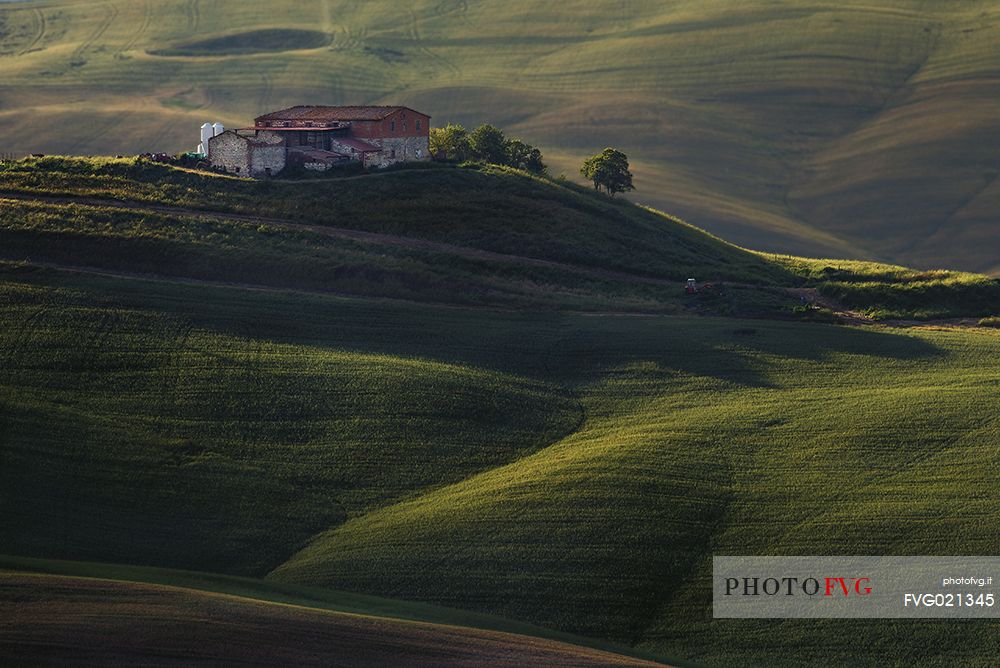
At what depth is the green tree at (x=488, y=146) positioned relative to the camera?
94250mm

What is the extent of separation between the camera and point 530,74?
633 ft

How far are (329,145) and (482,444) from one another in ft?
141

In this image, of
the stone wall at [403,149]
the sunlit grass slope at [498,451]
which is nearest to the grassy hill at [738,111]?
the stone wall at [403,149]

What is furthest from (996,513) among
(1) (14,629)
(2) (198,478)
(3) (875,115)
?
(3) (875,115)

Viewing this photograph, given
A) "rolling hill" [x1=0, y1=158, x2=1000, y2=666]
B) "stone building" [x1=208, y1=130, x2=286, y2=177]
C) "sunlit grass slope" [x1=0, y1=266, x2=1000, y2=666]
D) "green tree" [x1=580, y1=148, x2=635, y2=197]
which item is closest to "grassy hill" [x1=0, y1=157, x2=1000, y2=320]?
"rolling hill" [x1=0, y1=158, x2=1000, y2=666]

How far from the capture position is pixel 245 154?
3287 inches

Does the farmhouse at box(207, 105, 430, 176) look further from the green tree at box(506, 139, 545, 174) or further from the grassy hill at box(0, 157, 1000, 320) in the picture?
Result: the green tree at box(506, 139, 545, 174)

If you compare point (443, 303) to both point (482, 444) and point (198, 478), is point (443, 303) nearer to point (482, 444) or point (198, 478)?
point (482, 444)

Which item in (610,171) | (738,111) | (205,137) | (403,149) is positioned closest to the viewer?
(403,149)

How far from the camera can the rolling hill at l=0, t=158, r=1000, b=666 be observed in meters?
38.7

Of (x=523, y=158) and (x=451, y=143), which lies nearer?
(x=451, y=143)

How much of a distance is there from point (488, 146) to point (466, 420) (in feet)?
154

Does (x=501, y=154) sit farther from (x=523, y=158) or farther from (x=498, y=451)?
(x=498, y=451)

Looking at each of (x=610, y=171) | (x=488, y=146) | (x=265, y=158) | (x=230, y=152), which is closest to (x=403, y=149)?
(x=488, y=146)
